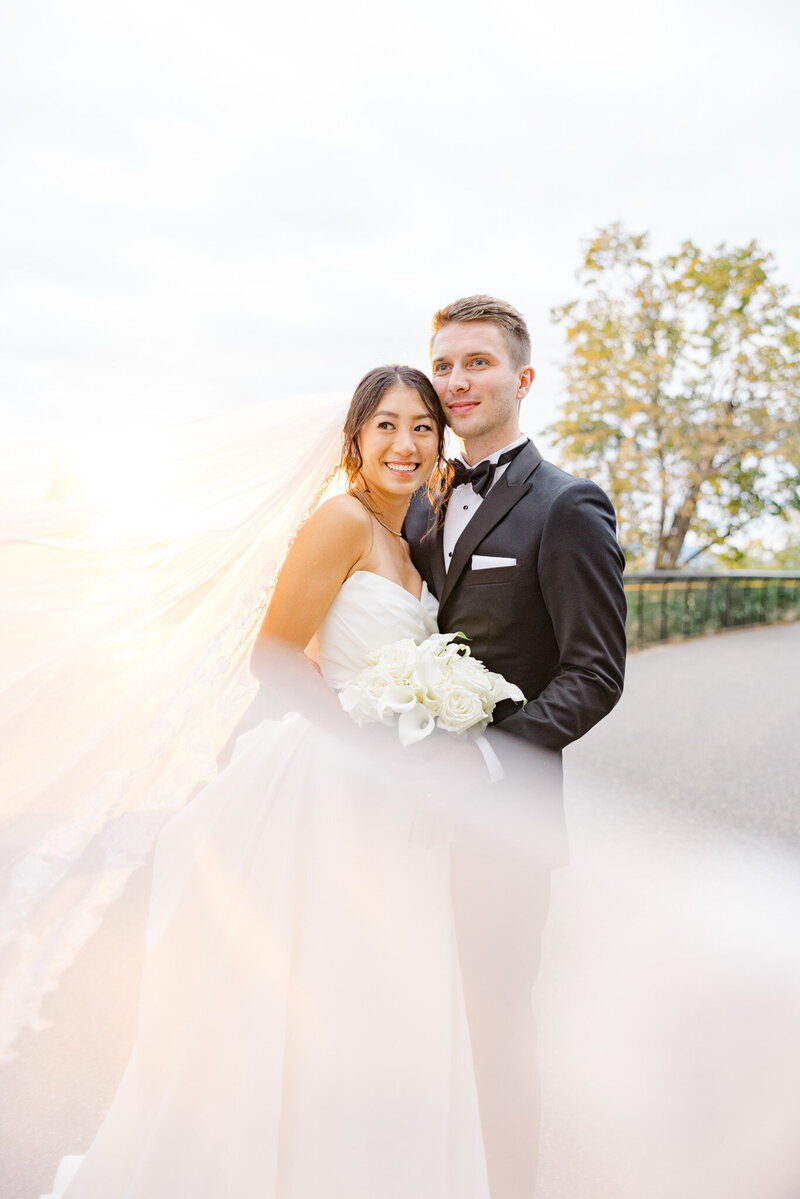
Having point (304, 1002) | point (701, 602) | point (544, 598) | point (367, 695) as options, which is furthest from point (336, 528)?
point (701, 602)

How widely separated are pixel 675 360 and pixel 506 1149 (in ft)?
65.1

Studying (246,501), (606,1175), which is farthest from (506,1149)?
(246,501)

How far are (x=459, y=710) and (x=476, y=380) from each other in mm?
1019

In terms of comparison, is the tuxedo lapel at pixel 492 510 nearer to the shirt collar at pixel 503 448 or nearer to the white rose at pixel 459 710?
the shirt collar at pixel 503 448

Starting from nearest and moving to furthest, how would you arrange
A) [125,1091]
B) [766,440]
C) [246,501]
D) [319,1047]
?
[319,1047] < [125,1091] < [246,501] < [766,440]

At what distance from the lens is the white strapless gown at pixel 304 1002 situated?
91.6 inches

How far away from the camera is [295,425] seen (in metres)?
2.91

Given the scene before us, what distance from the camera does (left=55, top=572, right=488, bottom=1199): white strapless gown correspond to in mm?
2326

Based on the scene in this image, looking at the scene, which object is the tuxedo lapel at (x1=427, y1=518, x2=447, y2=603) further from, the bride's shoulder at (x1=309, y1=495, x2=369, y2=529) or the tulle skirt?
the tulle skirt

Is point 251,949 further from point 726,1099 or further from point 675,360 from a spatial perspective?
point 675,360

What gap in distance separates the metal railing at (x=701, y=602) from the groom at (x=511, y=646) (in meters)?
12.6

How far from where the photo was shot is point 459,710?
221 centimetres

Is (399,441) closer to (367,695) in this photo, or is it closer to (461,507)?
(461,507)

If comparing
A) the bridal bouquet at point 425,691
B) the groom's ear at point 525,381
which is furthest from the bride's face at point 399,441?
the bridal bouquet at point 425,691
